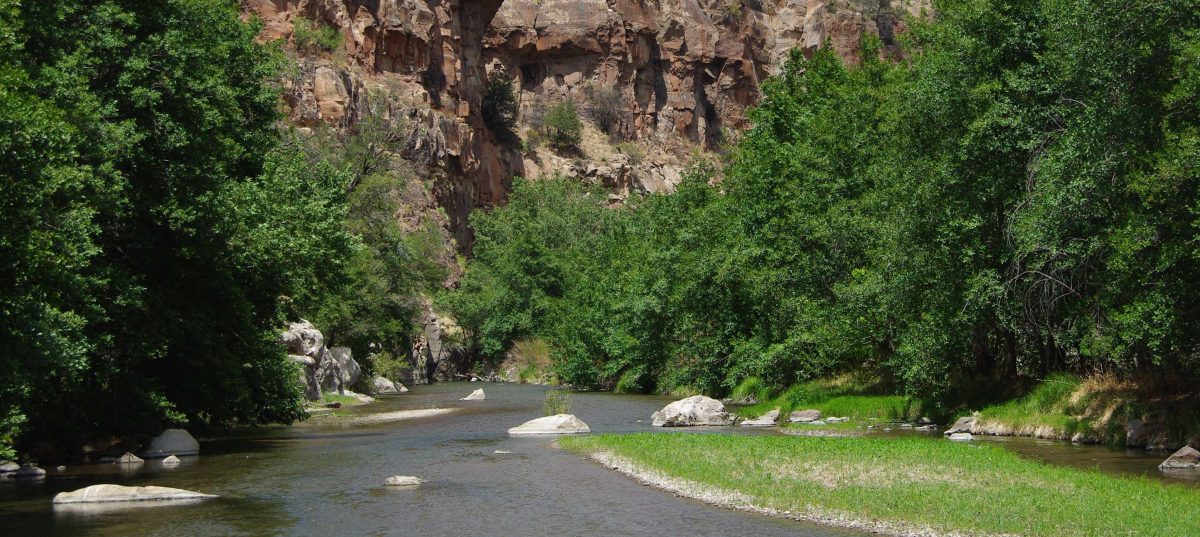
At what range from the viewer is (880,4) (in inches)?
6132

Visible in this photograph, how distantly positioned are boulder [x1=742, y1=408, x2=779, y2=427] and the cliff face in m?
61.4

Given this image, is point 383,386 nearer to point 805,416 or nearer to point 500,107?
point 805,416

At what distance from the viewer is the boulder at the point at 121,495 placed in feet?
65.9

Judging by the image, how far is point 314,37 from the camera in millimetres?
95750

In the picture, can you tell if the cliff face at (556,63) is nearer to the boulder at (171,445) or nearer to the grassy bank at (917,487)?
the boulder at (171,445)

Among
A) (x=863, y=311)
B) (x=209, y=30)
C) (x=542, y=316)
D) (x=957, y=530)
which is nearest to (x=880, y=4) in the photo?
(x=542, y=316)

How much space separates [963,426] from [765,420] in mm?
7968

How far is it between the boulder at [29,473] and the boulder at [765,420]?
2158 cm

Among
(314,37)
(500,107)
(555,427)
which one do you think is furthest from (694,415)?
(500,107)

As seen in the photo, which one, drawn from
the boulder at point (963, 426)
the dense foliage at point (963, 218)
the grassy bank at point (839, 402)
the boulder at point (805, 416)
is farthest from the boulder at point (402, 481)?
the grassy bank at point (839, 402)

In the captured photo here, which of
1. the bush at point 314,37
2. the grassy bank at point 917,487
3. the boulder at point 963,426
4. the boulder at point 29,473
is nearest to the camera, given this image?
the grassy bank at point 917,487

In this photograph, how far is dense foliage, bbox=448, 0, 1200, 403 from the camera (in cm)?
2341

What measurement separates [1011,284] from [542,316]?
6539 centimetres

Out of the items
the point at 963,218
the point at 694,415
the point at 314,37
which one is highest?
the point at 314,37
